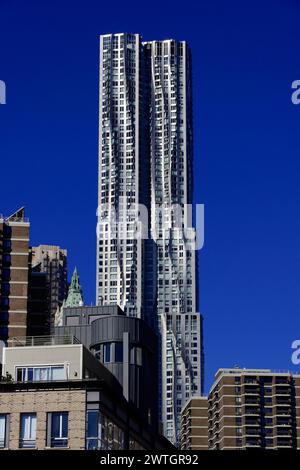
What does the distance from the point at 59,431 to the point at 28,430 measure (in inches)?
81.4

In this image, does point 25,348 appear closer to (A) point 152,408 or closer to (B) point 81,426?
(B) point 81,426

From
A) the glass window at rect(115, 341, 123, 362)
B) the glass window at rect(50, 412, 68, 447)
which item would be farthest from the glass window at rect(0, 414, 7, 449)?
the glass window at rect(115, 341, 123, 362)

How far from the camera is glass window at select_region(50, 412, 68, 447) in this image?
7588 centimetres

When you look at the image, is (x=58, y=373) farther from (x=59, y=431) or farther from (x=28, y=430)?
(x=59, y=431)

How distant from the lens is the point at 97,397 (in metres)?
76.8

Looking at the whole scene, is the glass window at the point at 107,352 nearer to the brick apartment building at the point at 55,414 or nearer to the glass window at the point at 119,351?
the glass window at the point at 119,351

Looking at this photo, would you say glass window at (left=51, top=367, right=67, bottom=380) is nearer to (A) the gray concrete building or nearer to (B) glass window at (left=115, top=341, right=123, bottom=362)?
(A) the gray concrete building

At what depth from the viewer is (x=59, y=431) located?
76000 mm

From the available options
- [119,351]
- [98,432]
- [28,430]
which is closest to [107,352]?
[119,351]

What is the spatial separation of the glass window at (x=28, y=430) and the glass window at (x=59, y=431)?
4.10 feet
